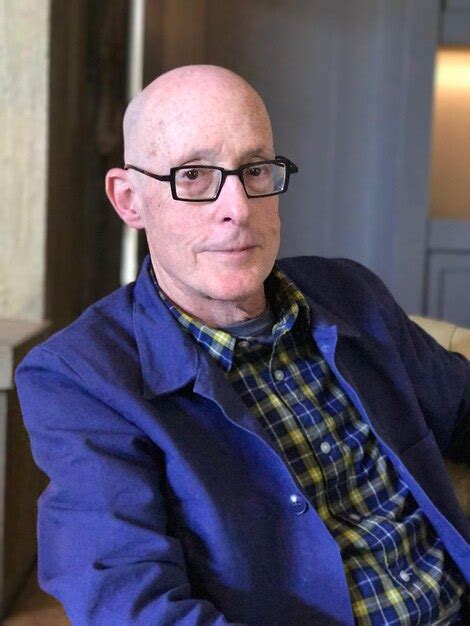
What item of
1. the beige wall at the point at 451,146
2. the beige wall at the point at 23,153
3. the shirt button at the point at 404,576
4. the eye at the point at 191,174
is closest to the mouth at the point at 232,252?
the eye at the point at 191,174

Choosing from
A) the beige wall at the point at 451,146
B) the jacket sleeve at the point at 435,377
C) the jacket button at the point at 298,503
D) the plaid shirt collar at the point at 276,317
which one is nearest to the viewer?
the jacket button at the point at 298,503

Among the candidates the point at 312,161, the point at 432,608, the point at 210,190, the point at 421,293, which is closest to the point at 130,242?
the point at 312,161

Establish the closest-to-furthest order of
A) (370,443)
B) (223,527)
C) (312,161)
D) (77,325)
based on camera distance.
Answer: (223,527)
(77,325)
(370,443)
(312,161)

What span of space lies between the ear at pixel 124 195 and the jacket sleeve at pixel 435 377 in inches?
16.9

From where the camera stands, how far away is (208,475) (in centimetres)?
112

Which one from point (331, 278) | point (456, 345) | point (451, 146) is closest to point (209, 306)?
point (331, 278)

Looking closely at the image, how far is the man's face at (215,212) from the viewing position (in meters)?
1.22

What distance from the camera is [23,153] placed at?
6.41 feet

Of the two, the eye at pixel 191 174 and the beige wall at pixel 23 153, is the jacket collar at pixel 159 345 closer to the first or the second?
the eye at pixel 191 174

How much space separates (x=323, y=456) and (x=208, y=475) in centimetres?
21

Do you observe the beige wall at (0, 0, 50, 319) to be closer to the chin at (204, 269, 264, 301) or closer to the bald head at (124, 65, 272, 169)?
the bald head at (124, 65, 272, 169)

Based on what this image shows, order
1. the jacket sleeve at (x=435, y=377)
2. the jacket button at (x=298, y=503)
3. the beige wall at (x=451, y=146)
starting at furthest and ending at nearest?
1. the beige wall at (x=451, y=146)
2. the jacket sleeve at (x=435, y=377)
3. the jacket button at (x=298, y=503)

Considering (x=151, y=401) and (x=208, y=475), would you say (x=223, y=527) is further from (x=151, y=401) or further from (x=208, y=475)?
(x=151, y=401)

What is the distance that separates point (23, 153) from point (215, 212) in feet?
2.87
